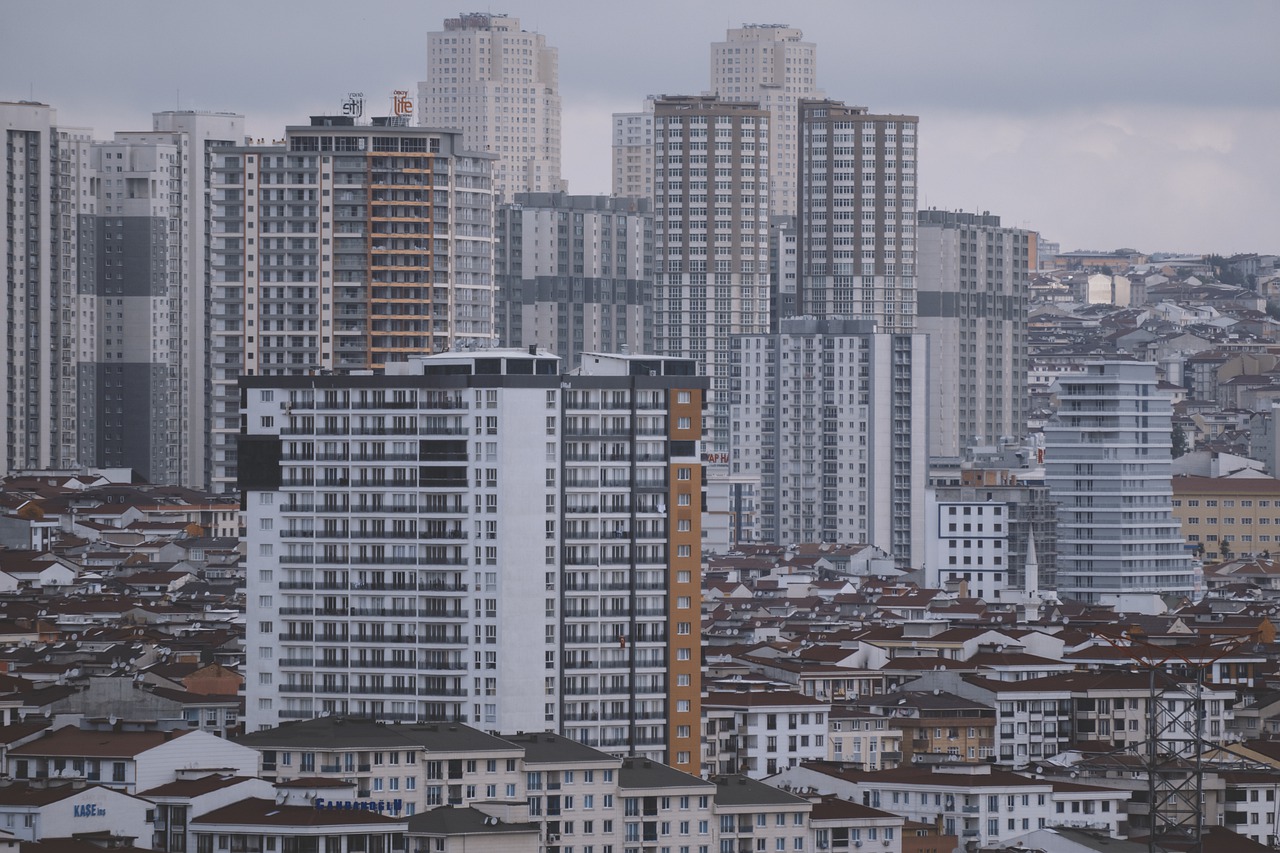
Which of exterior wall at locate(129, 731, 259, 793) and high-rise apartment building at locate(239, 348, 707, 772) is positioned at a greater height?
high-rise apartment building at locate(239, 348, 707, 772)

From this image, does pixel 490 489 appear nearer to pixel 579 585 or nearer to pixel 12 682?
pixel 579 585

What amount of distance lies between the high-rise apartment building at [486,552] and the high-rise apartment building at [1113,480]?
261 feet

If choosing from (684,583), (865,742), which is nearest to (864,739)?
(865,742)

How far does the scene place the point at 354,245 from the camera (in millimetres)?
171625

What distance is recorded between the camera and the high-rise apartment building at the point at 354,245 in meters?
171

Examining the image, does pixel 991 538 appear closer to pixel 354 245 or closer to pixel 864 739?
pixel 354 245

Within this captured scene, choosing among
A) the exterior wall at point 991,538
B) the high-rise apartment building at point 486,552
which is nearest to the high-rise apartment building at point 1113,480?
the exterior wall at point 991,538

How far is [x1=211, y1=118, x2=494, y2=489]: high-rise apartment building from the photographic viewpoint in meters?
171

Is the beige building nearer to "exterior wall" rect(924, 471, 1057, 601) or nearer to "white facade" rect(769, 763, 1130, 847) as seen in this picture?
"white facade" rect(769, 763, 1130, 847)

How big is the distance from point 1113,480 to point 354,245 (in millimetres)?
40952

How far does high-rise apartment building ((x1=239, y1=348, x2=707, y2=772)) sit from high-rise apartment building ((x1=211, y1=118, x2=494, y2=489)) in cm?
7130

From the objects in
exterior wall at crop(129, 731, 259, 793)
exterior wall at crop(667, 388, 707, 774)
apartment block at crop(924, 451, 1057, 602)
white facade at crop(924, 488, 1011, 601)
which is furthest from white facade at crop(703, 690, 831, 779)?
white facade at crop(924, 488, 1011, 601)

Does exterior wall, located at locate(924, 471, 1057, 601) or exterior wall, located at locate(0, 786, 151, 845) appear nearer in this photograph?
exterior wall, located at locate(0, 786, 151, 845)

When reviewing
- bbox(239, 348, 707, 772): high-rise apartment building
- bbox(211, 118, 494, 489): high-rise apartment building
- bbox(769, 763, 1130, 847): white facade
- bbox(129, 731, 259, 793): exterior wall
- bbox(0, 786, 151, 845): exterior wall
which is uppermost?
bbox(211, 118, 494, 489): high-rise apartment building
